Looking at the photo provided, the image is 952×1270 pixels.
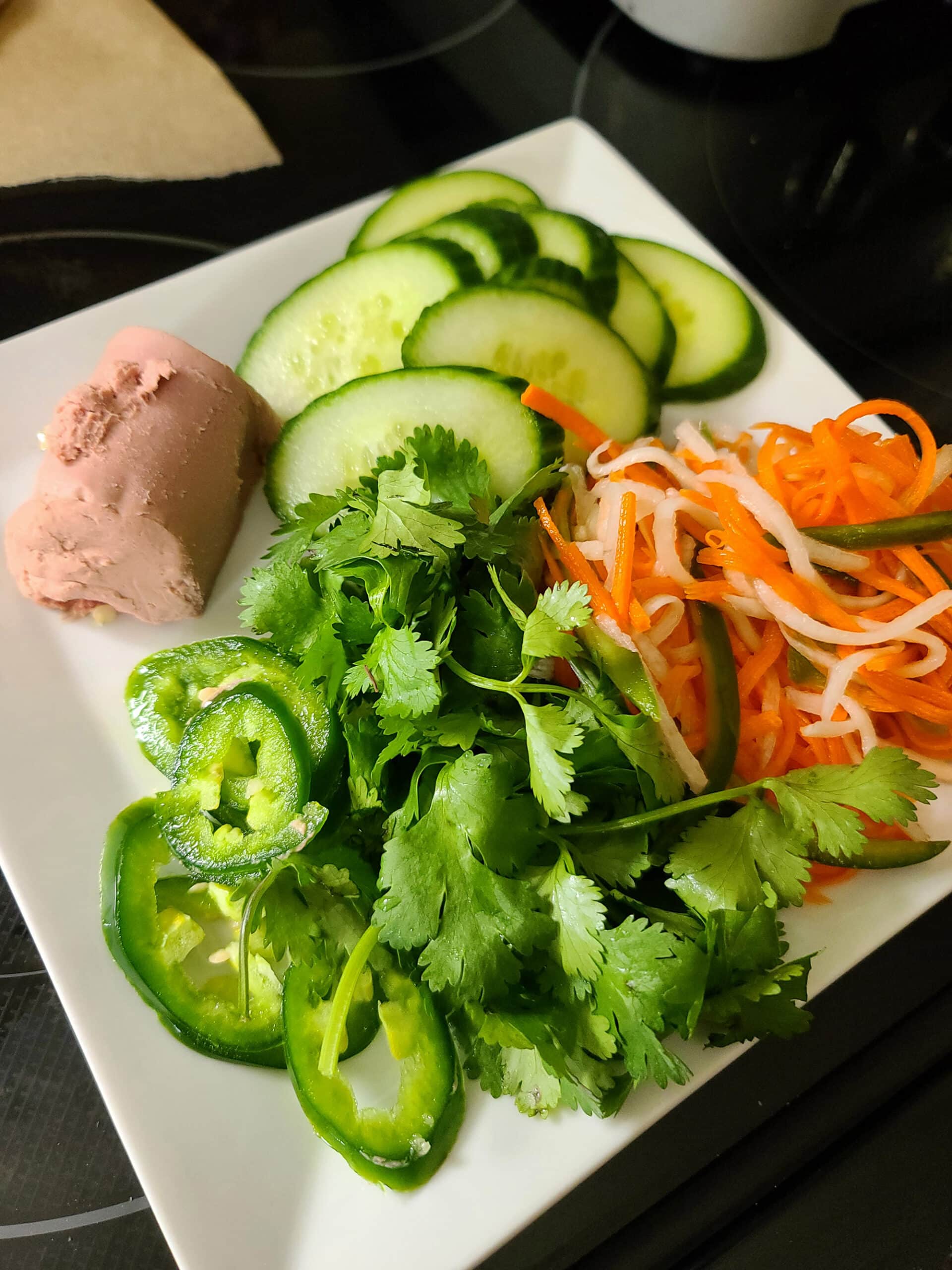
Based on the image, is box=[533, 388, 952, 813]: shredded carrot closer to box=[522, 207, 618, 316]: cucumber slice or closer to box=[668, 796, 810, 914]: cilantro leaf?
box=[668, 796, 810, 914]: cilantro leaf

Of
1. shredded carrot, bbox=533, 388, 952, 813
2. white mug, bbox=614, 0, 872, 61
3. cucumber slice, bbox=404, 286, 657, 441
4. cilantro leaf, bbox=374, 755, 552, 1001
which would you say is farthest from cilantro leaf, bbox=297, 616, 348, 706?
white mug, bbox=614, 0, 872, 61

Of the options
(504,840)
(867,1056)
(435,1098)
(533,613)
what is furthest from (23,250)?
(867,1056)

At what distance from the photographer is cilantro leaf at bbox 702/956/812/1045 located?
3.93 feet

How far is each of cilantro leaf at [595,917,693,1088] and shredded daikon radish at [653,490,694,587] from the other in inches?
22.4

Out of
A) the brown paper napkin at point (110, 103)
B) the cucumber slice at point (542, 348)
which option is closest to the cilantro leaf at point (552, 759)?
the cucumber slice at point (542, 348)

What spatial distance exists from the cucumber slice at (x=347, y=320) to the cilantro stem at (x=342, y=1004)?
108 cm

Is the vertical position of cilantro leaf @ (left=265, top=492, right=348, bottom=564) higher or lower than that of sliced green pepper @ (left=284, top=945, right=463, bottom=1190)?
higher

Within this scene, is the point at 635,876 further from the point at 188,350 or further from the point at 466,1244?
the point at 188,350

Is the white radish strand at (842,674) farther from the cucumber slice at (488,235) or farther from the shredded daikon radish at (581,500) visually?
the cucumber slice at (488,235)

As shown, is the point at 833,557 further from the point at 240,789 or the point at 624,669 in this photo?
the point at 240,789

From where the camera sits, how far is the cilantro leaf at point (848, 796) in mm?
1224

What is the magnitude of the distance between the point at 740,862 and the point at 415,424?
92cm

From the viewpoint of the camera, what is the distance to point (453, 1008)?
1.27 metres

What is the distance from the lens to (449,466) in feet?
4.66
